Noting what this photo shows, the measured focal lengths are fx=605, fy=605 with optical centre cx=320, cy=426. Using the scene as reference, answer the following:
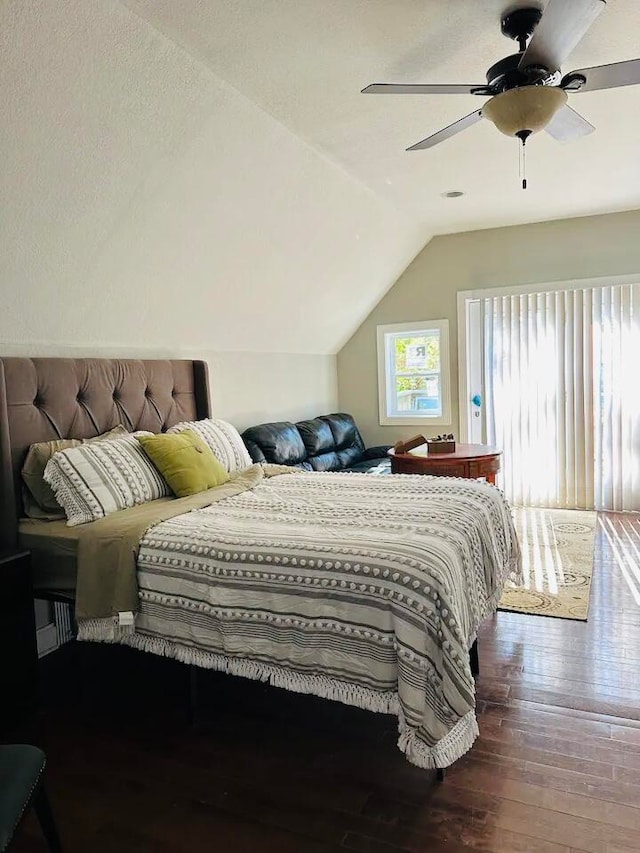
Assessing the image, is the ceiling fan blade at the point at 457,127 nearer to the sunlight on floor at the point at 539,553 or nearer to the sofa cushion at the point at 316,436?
the sunlight on floor at the point at 539,553

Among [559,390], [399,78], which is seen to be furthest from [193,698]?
[559,390]

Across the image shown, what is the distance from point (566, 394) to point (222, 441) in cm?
342

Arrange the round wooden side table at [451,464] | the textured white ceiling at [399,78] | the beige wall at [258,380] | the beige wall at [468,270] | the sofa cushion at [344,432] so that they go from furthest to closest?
the sofa cushion at [344,432]
the beige wall at [468,270]
the round wooden side table at [451,464]
the beige wall at [258,380]
the textured white ceiling at [399,78]

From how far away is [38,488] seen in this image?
2609 millimetres

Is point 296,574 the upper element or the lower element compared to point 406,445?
lower

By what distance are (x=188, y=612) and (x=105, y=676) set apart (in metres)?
0.92

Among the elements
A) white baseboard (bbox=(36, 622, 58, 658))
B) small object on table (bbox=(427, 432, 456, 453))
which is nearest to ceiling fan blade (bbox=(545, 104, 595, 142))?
small object on table (bbox=(427, 432, 456, 453))

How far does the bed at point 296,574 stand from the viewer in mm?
1756

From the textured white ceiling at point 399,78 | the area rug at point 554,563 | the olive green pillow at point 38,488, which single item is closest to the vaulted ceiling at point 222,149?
the textured white ceiling at point 399,78

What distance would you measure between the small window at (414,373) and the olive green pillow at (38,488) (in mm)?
3951

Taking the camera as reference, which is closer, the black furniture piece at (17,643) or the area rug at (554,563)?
the black furniture piece at (17,643)

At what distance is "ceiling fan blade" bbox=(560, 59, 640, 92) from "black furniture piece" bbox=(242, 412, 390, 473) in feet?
9.54

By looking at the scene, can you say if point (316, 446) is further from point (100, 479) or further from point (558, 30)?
point (558, 30)

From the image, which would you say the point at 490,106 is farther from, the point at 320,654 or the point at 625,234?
the point at 625,234
